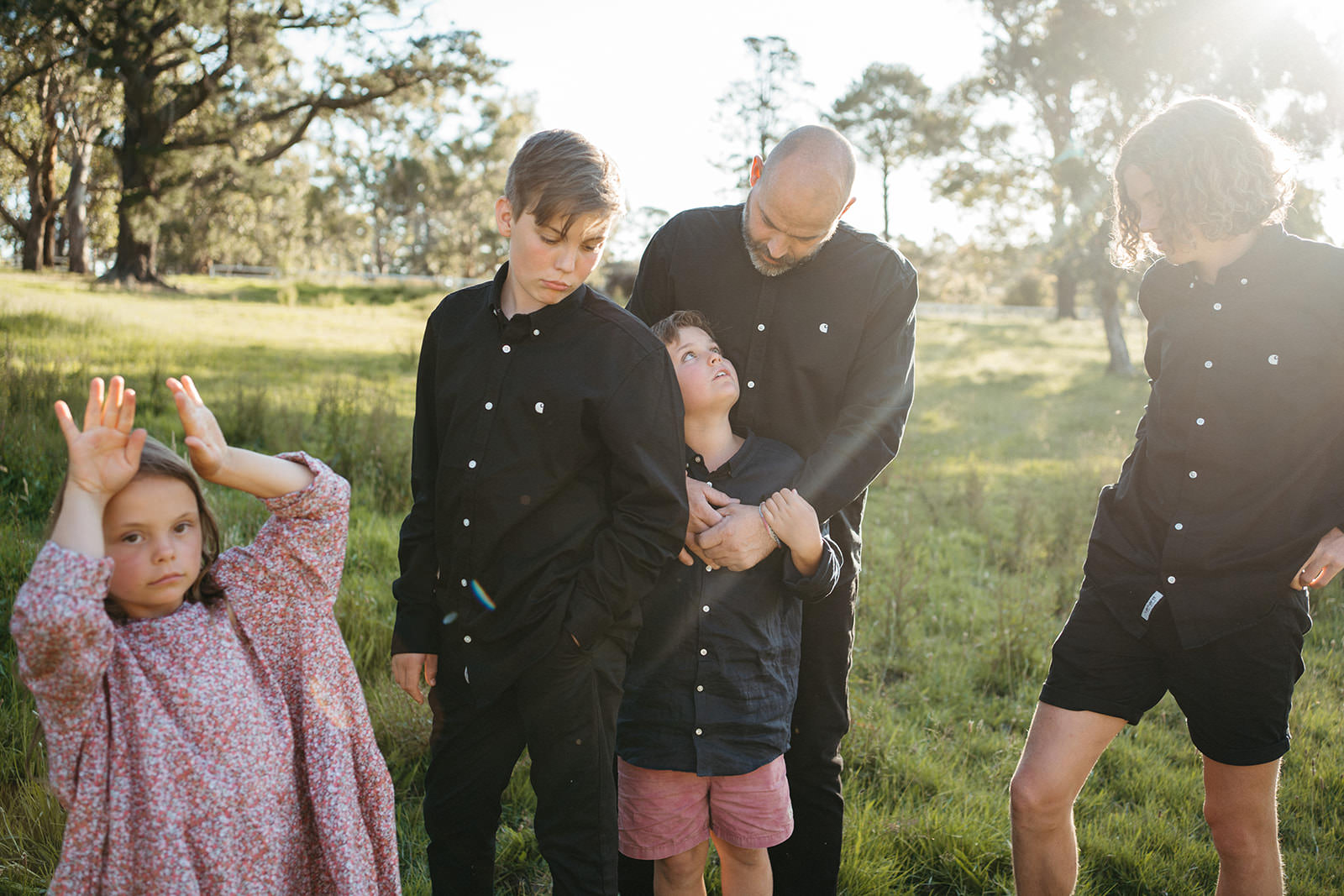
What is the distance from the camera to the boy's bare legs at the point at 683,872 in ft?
8.95

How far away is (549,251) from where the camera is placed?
2.42m

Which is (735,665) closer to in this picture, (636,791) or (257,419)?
(636,791)

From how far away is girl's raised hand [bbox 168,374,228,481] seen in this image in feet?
6.26

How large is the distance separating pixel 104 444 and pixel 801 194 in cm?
195

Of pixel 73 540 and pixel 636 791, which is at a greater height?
pixel 73 540

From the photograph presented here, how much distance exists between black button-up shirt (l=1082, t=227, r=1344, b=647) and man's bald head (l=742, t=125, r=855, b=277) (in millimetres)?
1129

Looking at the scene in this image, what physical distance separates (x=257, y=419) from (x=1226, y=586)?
743cm

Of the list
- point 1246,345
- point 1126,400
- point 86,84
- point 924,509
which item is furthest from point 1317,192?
point 86,84

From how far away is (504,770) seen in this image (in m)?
2.53

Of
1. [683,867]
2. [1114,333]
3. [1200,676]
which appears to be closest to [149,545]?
[683,867]

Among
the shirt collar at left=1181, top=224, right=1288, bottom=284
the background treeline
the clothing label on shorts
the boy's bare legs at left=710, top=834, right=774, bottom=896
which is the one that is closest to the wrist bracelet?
the boy's bare legs at left=710, top=834, right=774, bottom=896

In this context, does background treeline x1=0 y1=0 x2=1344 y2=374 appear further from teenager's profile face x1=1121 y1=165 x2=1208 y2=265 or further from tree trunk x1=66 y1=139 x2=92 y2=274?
teenager's profile face x1=1121 y1=165 x2=1208 y2=265

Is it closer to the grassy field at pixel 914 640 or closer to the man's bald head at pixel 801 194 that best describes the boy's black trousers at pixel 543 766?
the grassy field at pixel 914 640

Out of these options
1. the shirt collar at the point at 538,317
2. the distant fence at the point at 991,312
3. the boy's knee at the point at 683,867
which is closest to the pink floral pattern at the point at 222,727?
the shirt collar at the point at 538,317
